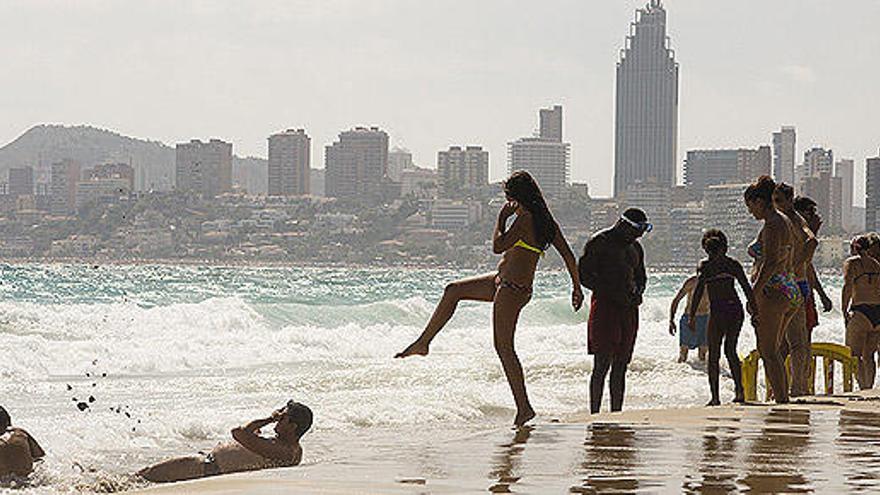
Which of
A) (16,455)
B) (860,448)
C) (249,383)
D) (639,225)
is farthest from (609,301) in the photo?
(249,383)

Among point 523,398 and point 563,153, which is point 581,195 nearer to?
point 563,153

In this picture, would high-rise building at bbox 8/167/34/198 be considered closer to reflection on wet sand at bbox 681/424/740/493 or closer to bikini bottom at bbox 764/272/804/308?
bikini bottom at bbox 764/272/804/308

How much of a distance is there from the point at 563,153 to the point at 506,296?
7511 inches

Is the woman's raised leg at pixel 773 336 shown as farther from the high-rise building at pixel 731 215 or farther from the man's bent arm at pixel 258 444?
the high-rise building at pixel 731 215

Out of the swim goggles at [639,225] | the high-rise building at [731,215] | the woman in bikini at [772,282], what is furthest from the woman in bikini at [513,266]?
the high-rise building at [731,215]

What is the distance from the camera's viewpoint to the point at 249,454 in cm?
916

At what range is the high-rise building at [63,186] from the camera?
117 meters

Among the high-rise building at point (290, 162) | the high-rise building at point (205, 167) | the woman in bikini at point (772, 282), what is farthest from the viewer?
the high-rise building at point (290, 162)

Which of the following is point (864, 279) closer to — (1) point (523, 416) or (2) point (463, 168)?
(1) point (523, 416)

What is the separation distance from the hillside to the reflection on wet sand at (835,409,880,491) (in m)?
143

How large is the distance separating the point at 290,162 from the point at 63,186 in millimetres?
58743

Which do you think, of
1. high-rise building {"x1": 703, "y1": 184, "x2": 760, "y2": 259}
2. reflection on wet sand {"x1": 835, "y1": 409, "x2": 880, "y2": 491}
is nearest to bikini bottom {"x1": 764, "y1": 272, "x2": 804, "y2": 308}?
reflection on wet sand {"x1": 835, "y1": 409, "x2": 880, "y2": 491}

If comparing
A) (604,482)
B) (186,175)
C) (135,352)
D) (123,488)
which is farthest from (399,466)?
(186,175)

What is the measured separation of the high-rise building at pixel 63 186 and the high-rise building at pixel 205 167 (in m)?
10.9
